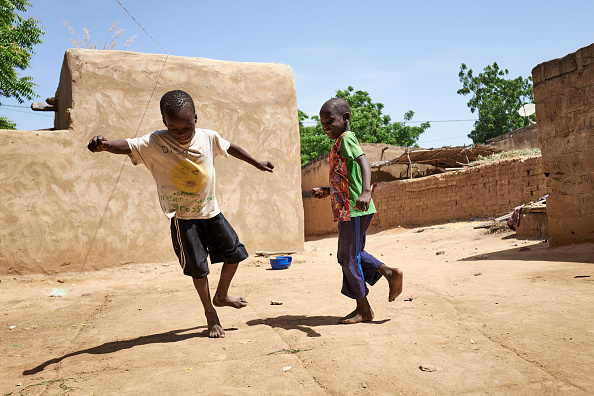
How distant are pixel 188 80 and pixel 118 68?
96 centimetres

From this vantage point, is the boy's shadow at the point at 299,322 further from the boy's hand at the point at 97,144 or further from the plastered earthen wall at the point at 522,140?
the plastered earthen wall at the point at 522,140

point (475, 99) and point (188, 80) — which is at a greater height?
point (475, 99)

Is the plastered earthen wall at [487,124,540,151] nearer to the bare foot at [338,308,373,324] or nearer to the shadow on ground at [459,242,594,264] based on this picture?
the shadow on ground at [459,242,594,264]

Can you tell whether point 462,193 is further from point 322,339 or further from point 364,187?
point 322,339

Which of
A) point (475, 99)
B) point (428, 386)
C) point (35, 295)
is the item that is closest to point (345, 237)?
point (428, 386)

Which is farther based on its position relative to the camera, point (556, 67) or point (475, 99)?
point (475, 99)

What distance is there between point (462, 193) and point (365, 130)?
15.2 metres

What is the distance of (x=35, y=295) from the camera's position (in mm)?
Result: 4895

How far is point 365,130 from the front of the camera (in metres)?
27.0

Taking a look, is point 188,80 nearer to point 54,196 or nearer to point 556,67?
point 54,196

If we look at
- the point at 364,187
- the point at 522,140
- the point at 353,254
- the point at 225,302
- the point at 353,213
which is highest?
the point at 522,140

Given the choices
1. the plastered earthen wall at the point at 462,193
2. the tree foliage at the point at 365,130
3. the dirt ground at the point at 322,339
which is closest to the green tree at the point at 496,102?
the tree foliage at the point at 365,130

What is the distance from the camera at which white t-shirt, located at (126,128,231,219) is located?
9.05ft

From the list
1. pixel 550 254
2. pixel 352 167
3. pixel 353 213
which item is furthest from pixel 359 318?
pixel 550 254
